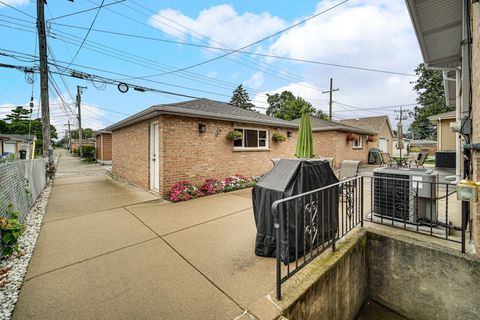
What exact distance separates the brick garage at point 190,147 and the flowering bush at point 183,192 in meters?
0.20

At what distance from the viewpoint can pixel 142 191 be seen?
23.7 ft

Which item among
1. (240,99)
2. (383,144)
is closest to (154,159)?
(383,144)

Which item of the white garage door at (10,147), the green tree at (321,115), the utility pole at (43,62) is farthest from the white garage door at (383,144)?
the white garage door at (10,147)

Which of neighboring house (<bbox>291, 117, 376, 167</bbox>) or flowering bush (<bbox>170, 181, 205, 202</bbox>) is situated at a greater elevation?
neighboring house (<bbox>291, 117, 376, 167</bbox>)

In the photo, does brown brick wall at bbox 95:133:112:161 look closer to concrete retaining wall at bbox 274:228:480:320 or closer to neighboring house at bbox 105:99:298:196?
neighboring house at bbox 105:99:298:196

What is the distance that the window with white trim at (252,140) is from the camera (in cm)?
856

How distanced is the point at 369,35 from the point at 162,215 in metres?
9.18

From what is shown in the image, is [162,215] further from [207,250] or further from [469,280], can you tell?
[469,280]

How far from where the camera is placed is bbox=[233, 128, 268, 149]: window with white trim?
8562mm

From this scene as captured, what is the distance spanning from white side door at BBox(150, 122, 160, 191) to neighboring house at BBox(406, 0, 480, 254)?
672 cm

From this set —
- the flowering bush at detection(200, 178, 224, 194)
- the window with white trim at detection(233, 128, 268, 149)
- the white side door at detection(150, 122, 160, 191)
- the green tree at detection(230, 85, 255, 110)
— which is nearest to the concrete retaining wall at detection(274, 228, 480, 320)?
the flowering bush at detection(200, 178, 224, 194)

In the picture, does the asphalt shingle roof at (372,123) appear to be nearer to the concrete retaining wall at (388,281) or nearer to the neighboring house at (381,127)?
the neighboring house at (381,127)

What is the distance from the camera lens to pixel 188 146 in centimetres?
676

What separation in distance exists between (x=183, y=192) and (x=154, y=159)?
1770 mm
